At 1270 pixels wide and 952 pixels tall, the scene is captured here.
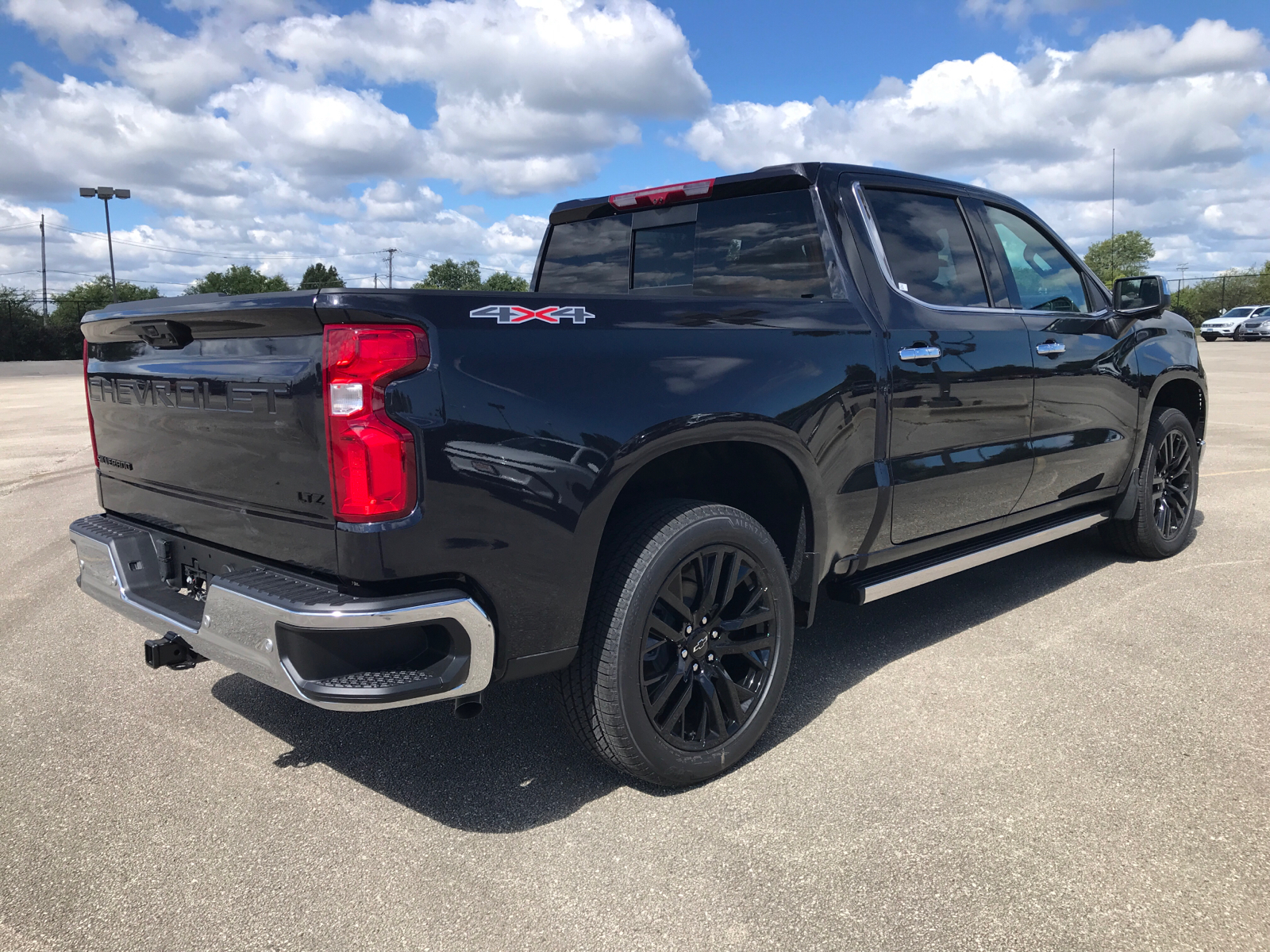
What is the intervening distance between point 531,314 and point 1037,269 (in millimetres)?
2979

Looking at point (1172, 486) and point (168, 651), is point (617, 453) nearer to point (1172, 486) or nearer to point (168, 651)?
point (168, 651)

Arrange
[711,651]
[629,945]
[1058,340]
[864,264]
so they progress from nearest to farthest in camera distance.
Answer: [629,945] → [711,651] → [864,264] → [1058,340]

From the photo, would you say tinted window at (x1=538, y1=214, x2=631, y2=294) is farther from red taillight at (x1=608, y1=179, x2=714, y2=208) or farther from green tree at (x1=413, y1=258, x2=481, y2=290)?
green tree at (x1=413, y1=258, x2=481, y2=290)

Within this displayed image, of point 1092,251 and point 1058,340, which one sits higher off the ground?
point 1092,251

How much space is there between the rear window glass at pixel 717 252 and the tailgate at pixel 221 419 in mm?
1854

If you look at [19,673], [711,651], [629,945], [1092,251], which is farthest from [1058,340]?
[1092,251]

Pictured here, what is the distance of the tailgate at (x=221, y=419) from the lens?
2.38 m

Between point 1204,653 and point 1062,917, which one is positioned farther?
point 1204,653

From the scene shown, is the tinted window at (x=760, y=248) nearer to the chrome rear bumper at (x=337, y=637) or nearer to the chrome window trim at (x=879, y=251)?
the chrome window trim at (x=879, y=251)

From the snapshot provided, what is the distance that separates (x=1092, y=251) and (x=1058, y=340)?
87119 mm

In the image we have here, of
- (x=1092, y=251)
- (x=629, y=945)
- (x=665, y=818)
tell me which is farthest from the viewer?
(x=1092, y=251)

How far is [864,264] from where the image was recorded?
11.7 feet

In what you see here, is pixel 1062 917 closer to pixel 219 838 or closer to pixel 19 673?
pixel 219 838

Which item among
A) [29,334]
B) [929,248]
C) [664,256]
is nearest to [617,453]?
[664,256]
